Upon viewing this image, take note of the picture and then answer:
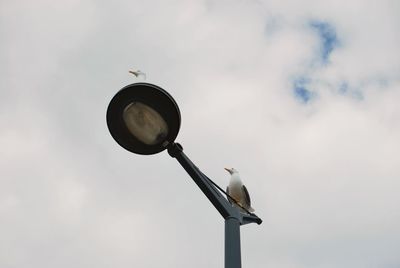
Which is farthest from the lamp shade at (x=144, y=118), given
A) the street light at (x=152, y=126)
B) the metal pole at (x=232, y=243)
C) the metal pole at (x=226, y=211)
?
the metal pole at (x=232, y=243)

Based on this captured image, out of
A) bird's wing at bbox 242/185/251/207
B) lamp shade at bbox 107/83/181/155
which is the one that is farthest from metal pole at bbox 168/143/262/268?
bird's wing at bbox 242/185/251/207

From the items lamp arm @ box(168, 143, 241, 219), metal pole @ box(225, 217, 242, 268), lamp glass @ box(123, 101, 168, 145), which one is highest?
lamp glass @ box(123, 101, 168, 145)

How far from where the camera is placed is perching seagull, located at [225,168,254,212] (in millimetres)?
4578

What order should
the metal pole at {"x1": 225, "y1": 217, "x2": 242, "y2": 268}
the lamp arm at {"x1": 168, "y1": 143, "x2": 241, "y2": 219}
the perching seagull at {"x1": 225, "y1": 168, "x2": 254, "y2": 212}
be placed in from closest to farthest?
the metal pole at {"x1": 225, "y1": 217, "x2": 242, "y2": 268}, the lamp arm at {"x1": 168, "y1": 143, "x2": 241, "y2": 219}, the perching seagull at {"x1": 225, "y1": 168, "x2": 254, "y2": 212}

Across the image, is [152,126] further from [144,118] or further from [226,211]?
[226,211]

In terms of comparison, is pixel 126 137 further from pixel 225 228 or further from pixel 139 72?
pixel 139 72

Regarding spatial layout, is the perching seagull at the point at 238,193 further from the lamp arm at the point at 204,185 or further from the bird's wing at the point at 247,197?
the lamp arm at the point at 204,185

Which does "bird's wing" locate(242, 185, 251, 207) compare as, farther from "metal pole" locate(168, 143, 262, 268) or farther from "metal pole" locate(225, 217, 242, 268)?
"metal pole" locate(225, 217, 242, 268)

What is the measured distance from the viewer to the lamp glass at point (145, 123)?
4188 mm

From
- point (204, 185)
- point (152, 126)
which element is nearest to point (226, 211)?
A: point (204, 185)

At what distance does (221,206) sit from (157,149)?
73 cm

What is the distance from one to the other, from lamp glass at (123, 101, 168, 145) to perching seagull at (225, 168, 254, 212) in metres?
0.87

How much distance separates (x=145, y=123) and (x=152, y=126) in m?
0.06

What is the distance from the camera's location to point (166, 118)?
164 inches
